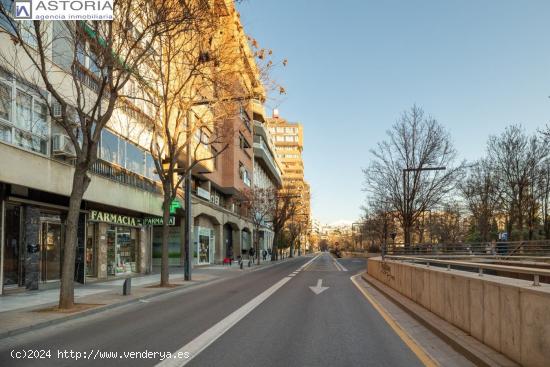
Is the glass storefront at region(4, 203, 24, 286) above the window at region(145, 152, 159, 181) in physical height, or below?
below

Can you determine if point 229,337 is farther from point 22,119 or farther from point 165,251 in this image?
point 165,251

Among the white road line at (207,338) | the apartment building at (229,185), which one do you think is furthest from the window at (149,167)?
the white road line at (207,338)

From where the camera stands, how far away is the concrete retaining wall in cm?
566

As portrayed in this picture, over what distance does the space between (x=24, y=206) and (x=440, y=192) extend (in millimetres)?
27003

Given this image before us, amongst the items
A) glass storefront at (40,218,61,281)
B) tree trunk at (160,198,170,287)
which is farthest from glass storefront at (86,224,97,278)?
tree trunk at (160,198,170,287)

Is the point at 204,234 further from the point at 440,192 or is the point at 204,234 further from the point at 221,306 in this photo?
the point at 221,306

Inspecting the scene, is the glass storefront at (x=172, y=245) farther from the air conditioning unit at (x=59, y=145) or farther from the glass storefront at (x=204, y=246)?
the air conditioning unit at (x=59, y=145)

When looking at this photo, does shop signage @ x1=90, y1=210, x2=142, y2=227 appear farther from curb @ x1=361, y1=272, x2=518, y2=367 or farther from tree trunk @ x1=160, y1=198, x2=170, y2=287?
curb @ x1=361, y1=272, x2=518, y2=367

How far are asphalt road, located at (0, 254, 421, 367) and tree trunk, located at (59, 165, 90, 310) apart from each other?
1.09 metres

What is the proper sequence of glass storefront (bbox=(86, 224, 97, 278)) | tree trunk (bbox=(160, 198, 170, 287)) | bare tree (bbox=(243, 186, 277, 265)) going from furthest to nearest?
bare tree (bbox=(243, 186, 277, 265)) → glass storefront (bbox=(86, 224, 97, 278)) → tree trunk (bbox=(160, 198, 170, 287))

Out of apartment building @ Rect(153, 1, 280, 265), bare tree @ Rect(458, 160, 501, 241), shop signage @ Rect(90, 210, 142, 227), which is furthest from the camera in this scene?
bare tree @ Rect(458, 160, 501, 241)

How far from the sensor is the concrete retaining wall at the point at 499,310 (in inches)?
223

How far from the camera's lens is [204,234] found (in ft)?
156

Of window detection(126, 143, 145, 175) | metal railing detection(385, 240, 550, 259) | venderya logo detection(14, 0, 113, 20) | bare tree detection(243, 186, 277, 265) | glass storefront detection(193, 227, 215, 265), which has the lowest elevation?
glass storefront detection(193, 227, 215, 265)
